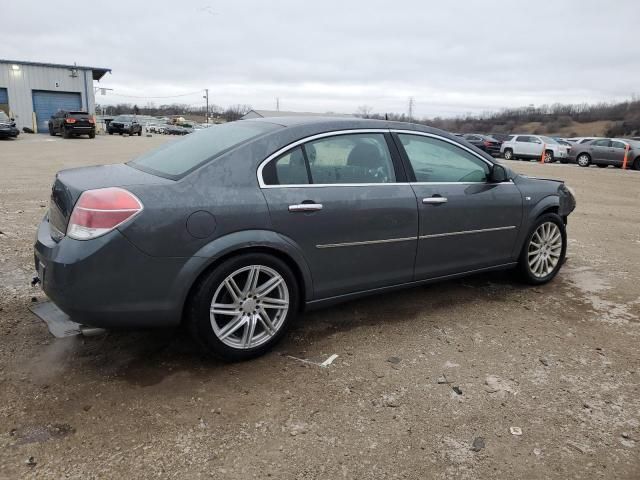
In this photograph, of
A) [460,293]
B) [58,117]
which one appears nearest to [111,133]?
[58,117]

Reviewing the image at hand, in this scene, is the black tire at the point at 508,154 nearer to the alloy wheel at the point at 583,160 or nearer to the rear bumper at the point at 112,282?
the alloy wheel at the point at 583,160

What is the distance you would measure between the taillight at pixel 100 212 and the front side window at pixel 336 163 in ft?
2.79

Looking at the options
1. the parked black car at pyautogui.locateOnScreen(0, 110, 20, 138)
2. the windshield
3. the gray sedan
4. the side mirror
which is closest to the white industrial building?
the parked black car at pyautogui.locateOnScreen(0, 110, 20, 138)

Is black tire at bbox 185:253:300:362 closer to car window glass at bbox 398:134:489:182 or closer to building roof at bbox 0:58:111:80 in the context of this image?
car window glass at bbox 398:134:489:182

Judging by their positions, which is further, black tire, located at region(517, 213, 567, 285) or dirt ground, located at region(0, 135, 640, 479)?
black tire, located at region(517, 213, 567, 285)

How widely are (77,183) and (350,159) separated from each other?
181 centimetres

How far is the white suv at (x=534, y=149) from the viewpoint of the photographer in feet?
91.7

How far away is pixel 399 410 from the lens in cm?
284

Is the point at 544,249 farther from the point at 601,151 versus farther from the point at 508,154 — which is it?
the point at 508,154

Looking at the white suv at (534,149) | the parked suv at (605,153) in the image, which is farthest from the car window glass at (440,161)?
the white suv at (534,149)

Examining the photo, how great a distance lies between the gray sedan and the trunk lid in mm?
13

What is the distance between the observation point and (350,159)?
12.2 ft

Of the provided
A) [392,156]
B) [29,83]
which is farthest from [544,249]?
[29,83]

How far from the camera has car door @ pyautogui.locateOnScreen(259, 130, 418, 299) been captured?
3332 millimetres
